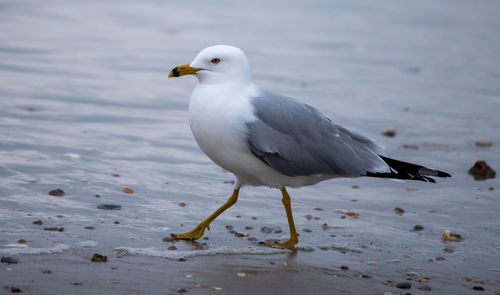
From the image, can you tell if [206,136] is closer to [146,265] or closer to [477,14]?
[146,265]

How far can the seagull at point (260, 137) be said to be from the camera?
4.98 meters

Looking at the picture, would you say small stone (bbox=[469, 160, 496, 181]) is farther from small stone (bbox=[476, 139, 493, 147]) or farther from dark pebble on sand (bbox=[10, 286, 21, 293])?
dark pebble on sand (bbox=[10, 286, 21, 293])

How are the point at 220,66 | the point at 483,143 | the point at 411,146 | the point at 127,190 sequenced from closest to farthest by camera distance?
the point at 220,66, the point at 127,190, the point at 411,146, the point at 483,143

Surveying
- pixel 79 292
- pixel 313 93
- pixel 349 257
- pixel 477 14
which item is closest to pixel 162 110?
pixel 313 93

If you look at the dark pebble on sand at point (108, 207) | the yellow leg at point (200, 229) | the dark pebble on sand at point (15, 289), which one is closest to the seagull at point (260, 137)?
the yellow leg at point (200, 229)

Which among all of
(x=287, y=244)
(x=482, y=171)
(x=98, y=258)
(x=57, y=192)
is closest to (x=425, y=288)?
(x=287, y=244)

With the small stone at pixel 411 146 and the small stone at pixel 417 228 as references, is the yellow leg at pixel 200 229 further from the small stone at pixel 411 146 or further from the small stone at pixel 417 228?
the small stone at pixel 411 146

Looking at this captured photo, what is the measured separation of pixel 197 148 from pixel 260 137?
2.59 meters

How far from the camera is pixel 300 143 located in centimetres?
526

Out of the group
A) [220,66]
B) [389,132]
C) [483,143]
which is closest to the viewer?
[220,66]

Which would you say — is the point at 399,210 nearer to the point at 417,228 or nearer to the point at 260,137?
the point at 417,228

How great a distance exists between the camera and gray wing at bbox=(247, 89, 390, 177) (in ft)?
16.6

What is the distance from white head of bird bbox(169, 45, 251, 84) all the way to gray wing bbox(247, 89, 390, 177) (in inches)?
8.3

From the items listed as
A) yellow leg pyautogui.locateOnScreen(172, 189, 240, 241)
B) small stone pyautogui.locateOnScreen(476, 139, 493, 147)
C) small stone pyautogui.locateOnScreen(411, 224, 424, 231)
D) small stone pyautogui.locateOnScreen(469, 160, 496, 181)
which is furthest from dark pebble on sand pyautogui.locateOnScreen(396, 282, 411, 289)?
small stone pyautogui.locateOnScreen(476, 139, 493, 147)
